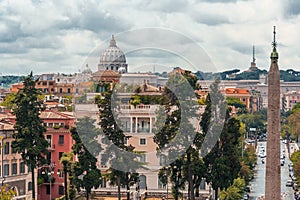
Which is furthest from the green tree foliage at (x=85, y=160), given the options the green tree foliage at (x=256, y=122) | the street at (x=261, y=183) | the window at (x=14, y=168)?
the green tree foliage at (x=256, y=122)

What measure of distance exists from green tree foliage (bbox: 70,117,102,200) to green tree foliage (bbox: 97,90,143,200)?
73cm

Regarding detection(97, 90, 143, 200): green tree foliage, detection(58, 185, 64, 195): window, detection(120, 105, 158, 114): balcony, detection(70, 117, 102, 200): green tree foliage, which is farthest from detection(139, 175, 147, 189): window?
detection(70, 117, 102, 200): green tree foliage

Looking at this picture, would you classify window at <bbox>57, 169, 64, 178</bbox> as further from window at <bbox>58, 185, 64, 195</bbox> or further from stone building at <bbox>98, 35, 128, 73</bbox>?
stone building at <bbox>98, 35, 128, 73</bbox>

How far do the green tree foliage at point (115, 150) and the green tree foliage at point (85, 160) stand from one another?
73 centimetres

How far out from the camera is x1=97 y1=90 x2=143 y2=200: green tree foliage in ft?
151

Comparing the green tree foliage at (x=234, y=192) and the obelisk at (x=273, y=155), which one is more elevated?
the obelisk at (x=273, y=155)

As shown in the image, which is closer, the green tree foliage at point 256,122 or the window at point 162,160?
the window at point 162,160

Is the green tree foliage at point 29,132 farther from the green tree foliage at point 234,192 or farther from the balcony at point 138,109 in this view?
the green tree foliage at point 234,192

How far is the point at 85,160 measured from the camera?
45.0m

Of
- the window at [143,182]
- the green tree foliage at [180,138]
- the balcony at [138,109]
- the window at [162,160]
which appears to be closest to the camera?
the green tree foliage at [180,138]

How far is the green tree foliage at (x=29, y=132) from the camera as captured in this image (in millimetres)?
46303

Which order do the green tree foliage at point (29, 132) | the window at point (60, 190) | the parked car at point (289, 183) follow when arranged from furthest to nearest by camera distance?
the parked car at point (289, 183) → the window at point (60, 190) → the green tree foliage at point (29, 132)

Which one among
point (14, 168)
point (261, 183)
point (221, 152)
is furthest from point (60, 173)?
point (261, 183)

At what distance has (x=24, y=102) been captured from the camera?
4706cm
